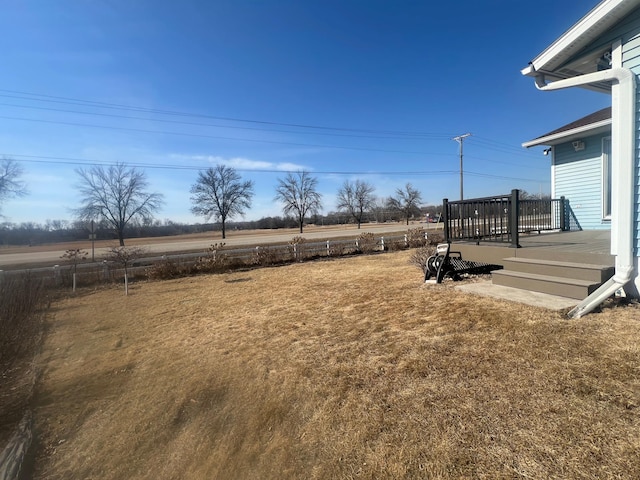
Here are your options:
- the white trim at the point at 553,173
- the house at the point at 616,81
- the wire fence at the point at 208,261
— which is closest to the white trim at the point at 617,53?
the house at the point at 616,81

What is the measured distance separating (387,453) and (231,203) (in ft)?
147

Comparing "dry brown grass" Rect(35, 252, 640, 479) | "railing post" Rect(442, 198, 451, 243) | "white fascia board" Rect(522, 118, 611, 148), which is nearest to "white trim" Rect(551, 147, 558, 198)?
"white fascia board" Rect(522, 118, 611, 148)

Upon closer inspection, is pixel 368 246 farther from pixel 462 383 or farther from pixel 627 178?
pixel 462 383

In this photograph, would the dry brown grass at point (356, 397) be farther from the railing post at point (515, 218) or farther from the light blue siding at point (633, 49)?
the railing post at point (515, 218)

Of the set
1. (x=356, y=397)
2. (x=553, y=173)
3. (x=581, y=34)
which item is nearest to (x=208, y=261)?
(x=356, y=397)

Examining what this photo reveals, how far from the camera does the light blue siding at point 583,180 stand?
7766 mm

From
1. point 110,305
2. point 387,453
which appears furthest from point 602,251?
point 110,305

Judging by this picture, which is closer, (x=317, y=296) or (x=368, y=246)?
(x=317, y=296)

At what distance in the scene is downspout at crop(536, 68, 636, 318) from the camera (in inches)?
155

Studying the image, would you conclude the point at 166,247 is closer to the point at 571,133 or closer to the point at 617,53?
the point at 571,133

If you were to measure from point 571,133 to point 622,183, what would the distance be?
4.89 m

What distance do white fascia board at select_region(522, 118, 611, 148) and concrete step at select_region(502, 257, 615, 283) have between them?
171 inches

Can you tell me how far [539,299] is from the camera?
14.9 ft

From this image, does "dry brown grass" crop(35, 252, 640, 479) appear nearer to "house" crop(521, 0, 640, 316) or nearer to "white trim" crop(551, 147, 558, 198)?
"house" crop(521, 0, 640, 316)
